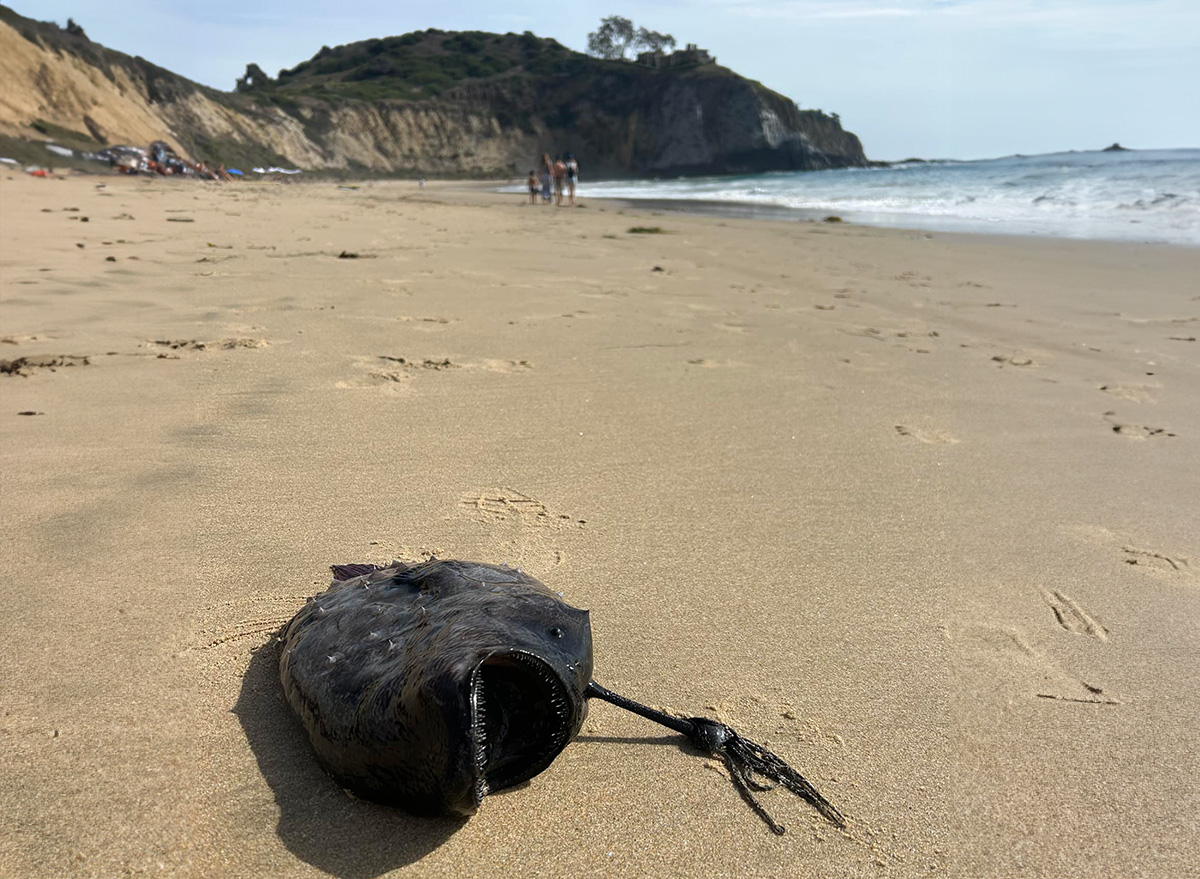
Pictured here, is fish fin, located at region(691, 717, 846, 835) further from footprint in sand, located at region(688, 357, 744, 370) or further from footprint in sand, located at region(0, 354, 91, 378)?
footprint in sand, located at region(0, 354, 91, 378)

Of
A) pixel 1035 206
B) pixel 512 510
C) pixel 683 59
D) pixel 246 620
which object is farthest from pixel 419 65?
pixel 246 620

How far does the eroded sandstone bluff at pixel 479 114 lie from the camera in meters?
42.8

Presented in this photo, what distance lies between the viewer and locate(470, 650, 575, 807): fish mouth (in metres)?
1.53

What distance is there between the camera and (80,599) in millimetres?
2285

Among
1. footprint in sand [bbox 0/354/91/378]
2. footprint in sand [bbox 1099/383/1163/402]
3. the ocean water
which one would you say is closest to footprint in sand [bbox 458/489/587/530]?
footprint in sand [bbox 0/354/91/378]

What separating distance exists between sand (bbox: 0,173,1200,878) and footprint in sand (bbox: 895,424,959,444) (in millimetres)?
26

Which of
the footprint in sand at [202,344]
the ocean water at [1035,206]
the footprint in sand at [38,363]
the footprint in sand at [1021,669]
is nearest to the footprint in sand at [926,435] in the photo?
the footprint in sand at [1021,669]

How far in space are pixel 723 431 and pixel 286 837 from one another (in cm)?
270

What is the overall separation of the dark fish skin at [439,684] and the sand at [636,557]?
133 mm

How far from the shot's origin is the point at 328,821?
1.62 meters

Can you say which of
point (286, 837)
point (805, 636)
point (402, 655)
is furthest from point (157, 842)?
point (805, 636)

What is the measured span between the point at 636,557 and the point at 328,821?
132 cm

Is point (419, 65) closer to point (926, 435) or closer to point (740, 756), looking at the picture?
point (926, 435)

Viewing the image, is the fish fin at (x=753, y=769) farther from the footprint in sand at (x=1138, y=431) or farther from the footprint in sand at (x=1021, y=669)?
the footprint in sand at (x=1138, y=431)
